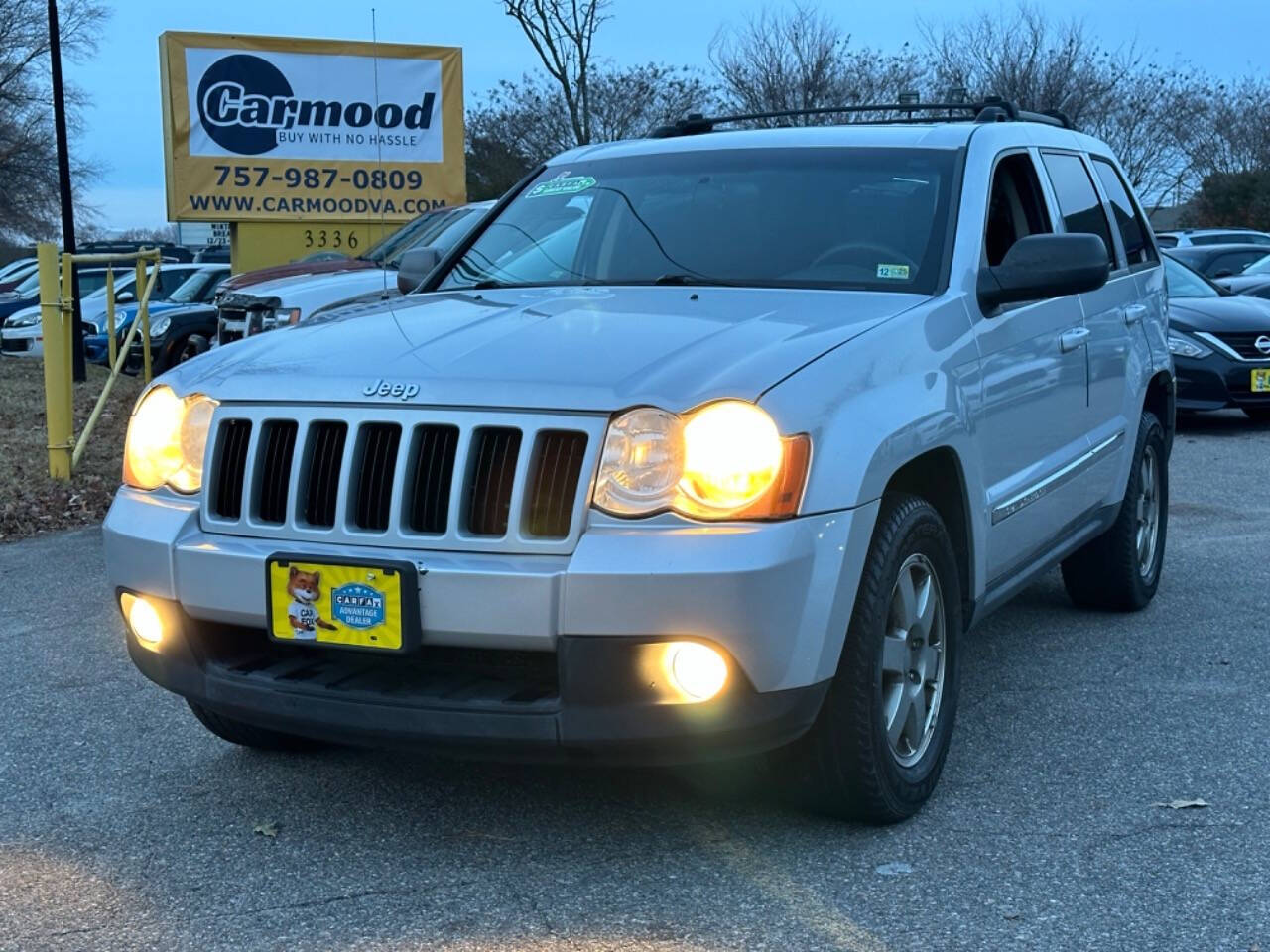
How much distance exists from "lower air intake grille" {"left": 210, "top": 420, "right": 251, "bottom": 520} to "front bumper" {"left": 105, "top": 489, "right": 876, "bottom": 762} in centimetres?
11

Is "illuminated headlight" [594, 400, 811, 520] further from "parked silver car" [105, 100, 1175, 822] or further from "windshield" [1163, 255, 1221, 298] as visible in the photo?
"windshield" [1163, 255, 1221, 298]

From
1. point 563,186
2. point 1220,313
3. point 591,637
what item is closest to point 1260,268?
point 1220,313

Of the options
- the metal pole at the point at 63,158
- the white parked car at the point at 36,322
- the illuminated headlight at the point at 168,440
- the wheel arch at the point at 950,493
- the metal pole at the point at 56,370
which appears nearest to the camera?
the illuminated headlight at the point at 168,440

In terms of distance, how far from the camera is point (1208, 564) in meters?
6.87

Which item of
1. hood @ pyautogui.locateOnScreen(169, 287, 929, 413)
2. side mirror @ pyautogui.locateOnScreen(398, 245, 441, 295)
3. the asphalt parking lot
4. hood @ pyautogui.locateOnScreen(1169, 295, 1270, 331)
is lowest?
the asphalt parking lot

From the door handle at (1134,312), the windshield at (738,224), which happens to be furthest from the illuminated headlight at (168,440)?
the door handle at (1134,312)

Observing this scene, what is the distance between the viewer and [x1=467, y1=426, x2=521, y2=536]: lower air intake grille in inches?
130

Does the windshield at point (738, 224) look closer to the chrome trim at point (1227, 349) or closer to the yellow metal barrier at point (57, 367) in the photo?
the yellow metal barrier at point (57, 367)

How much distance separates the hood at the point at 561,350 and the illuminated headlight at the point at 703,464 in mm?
47

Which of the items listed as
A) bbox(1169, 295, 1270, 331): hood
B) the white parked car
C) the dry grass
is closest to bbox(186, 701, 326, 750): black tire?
the dry grass

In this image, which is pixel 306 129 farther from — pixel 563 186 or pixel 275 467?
pixel 275 467

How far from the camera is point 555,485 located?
3.28 meters

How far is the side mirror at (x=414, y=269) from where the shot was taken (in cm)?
A: 528

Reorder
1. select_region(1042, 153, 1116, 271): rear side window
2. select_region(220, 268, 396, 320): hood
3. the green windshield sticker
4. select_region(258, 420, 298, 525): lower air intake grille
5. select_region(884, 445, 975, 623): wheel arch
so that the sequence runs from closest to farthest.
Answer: select_region(258, 420, 298, 525): lower air intake grille < select_region(884, 445, 975, 623): wheel arch < the green windshield sticker < select_region(1042, 153, 1116, 271): rear side window < select_region(220, 268, 396, 320): hood
